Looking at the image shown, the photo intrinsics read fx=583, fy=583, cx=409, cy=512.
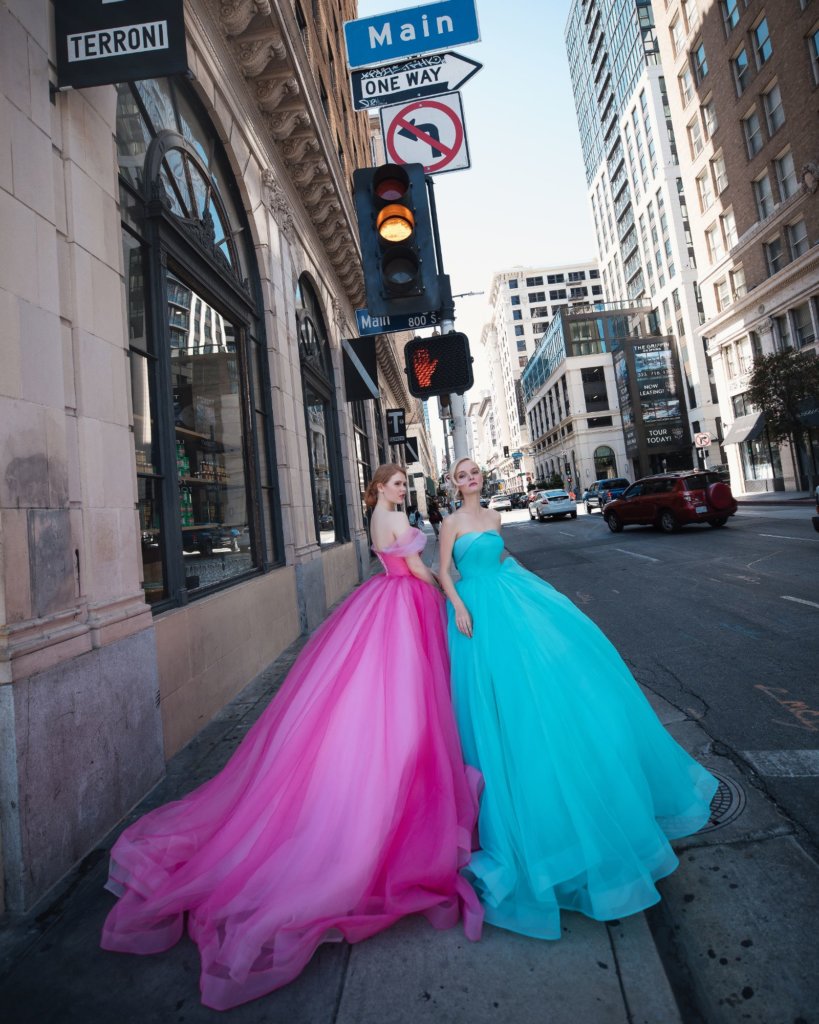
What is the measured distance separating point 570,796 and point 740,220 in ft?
121

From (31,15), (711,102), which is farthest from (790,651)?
(711,102)

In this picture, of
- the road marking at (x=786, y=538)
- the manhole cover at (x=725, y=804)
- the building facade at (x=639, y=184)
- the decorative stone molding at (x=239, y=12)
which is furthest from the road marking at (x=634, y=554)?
the building facade at (x=639, y=184)

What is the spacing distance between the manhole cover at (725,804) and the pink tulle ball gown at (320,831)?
4.05 ft

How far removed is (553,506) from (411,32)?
25879mm

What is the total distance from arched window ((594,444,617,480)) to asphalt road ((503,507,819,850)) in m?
55.2

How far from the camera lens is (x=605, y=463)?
6862cm

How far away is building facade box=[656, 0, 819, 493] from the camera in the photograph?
25.1 m

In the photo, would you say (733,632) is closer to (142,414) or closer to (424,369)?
(424,369)

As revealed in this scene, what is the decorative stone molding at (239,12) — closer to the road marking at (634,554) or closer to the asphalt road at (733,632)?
the asphalt road at (733,632)

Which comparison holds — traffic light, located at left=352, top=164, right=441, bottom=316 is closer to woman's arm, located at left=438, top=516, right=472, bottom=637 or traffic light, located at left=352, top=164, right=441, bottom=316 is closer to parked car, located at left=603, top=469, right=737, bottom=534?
woman's arm, located at left=438, top=516, right=472, bottom=637

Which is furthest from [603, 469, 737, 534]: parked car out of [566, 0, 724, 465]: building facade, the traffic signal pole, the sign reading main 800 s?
[566, 0, 724, 465]: building facade

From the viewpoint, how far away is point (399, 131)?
562 centimetres

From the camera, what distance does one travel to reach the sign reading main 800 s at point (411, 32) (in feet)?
17.2

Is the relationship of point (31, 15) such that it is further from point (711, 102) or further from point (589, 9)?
point (589, 9)
